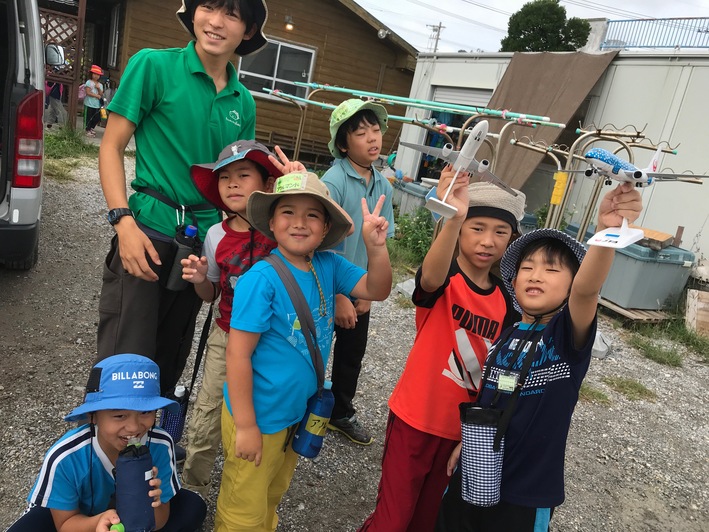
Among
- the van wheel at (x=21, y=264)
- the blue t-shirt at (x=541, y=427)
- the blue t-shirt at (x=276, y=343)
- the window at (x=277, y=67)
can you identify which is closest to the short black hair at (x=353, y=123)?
the blue t-shirt at (x=276, y=343)

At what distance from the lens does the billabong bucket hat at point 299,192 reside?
1.71 m

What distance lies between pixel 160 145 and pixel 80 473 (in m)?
1.15

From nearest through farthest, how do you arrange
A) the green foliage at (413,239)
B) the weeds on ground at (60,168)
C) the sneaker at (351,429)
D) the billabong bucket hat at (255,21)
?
the billabong bucket hat at (255,21) < the sneaker at (351,429) < the green foliage at (413,239) < the weeds on ground at (60,168)

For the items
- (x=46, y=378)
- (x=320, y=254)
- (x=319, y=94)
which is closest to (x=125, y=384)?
(x=320, y=254)

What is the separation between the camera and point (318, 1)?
42.9ft

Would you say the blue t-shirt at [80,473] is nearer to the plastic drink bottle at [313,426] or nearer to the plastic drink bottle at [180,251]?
the plastic drink bottle at [313,426]

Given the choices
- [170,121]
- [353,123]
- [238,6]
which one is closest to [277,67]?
[353,123]

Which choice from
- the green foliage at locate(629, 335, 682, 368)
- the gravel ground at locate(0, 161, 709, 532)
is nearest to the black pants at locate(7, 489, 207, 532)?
the gravel ground at locate(0, 161, 709, 532)

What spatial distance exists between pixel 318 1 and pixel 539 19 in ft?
40.7

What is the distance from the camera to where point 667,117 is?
703 cm

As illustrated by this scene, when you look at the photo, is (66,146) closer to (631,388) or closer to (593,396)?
(593,396)

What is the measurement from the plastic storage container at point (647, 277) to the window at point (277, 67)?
9470mm

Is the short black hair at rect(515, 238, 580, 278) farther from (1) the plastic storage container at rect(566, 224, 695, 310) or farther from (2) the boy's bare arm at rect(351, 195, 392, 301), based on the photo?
(1) the plastic storage container at rect(566, 224, 695, 310)

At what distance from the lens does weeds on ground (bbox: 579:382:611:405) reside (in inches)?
160
